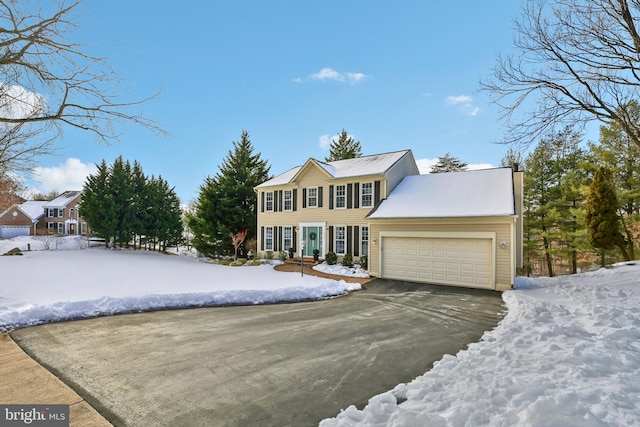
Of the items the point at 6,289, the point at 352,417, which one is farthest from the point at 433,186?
the point at 6,289

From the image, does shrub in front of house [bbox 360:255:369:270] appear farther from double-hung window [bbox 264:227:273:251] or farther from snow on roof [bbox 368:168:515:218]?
double-hung window [bbox 264:227:273:251]

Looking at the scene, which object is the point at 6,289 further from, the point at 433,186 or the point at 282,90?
the point at 433,186

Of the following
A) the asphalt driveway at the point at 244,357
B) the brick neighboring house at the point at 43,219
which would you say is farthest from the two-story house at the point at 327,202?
the brick neighboring house at the point at 43,219

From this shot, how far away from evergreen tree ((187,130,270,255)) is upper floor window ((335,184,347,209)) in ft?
27.2

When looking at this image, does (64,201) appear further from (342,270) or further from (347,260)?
(342,270)

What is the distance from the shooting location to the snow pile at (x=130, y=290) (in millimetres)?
6672

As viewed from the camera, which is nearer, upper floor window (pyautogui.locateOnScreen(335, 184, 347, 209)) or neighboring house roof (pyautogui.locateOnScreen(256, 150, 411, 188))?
neighboring house roof (pyautogui.locateOnScreen(256, 150, 411, 188))

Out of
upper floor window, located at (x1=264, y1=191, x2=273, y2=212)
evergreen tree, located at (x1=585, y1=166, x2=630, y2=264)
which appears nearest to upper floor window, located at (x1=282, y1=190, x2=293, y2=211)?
upper floor window, located at (x1=264, y1=191, x2=273, y2=212)

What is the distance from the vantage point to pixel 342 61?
47.9 ft

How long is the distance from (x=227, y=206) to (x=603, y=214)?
75.1ft

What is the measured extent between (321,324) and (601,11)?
12.1 meters

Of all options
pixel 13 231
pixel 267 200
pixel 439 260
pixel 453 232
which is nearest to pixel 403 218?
pixel 453 232

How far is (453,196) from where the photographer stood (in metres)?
13.8

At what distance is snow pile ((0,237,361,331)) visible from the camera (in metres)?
6.67
